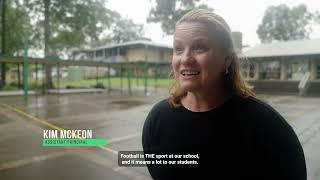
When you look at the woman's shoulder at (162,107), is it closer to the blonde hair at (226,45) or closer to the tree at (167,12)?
the blonde hair at (226,45)

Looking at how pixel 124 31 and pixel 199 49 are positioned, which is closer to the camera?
pixel 199 49

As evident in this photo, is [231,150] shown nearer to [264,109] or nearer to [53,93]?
[264,109]

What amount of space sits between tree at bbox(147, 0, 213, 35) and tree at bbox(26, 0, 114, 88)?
6.69m

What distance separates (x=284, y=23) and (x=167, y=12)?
58.2ft

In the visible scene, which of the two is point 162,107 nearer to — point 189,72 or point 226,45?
point 189,72

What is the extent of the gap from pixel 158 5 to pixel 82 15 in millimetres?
9950

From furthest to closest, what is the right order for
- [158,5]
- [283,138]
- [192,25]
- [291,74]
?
[158,5] → [291,74] → [192,25] → [283,138]

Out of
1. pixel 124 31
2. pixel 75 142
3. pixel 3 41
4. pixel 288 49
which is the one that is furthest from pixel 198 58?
pixel 124 31

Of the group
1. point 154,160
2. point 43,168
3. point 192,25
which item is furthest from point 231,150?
point 43,168

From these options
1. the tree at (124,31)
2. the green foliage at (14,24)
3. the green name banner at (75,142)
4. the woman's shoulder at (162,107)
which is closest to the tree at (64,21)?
the green foliage at (14,24)

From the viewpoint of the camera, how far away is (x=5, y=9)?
942 inches

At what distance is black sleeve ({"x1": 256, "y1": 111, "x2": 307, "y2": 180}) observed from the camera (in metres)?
1.18

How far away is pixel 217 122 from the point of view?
4.31ft

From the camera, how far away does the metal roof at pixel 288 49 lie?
20.4 metres
